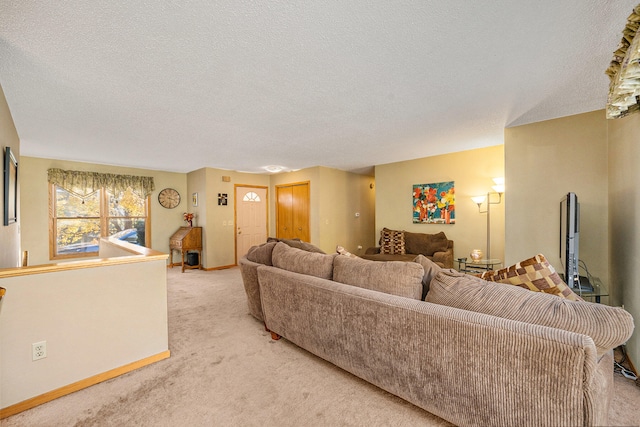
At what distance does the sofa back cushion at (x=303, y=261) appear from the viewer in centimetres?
225

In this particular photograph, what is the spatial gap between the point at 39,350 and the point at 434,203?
5.17 metres

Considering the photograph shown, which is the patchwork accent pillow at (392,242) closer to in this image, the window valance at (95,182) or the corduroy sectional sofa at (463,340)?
the corduroy sectional sofa at (463,340)

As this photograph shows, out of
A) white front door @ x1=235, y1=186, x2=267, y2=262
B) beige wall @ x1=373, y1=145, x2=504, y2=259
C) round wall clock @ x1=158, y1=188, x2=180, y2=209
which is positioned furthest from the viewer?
white front door @ x1=235, y1=186, x2=267, y2=262

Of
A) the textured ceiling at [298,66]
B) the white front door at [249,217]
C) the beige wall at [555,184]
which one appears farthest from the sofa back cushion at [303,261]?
the white front door at [249,217]

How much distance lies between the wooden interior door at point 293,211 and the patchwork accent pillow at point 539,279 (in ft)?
14.7

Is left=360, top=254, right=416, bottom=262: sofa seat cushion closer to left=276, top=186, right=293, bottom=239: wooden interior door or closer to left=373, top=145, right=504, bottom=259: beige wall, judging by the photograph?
left=373, top=145, right=504, bottom=259: beige wall

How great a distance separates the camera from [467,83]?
214cm

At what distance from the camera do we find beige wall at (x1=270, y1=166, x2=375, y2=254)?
5.73m

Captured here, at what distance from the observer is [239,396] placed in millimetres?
1798

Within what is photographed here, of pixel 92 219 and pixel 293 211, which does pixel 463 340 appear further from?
pixel 92 219

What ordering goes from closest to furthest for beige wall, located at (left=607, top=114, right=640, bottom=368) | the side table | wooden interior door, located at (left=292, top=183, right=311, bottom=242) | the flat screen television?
beige wall, located at (left=607, top=114, right=640, bottom=368) < the flat screen television < the side table < wooden interior door, located at (left=292, top=183, right=311, bottom=242)

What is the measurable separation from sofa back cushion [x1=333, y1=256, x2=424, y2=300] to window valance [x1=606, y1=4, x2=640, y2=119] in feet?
4.73

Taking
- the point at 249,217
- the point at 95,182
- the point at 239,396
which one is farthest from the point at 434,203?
the point at 95,182

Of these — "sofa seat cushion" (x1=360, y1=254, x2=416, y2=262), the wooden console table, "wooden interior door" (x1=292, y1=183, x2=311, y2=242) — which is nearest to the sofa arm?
"sofa seat cushion" (x1=360, y1=254, x2=416, y2=262)
